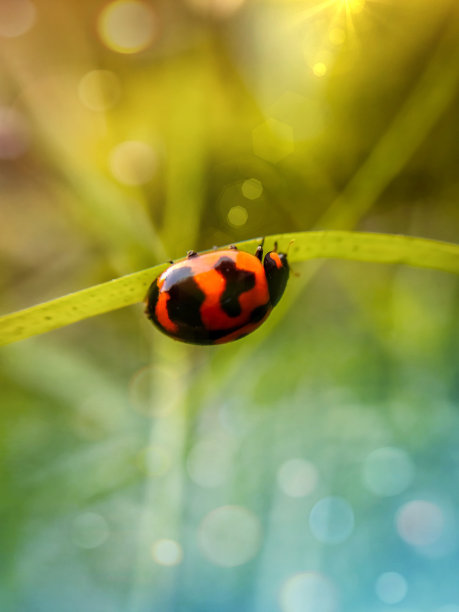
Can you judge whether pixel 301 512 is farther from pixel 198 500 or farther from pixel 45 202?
pixel 45 202

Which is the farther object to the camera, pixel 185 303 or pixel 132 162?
pixel 132 162

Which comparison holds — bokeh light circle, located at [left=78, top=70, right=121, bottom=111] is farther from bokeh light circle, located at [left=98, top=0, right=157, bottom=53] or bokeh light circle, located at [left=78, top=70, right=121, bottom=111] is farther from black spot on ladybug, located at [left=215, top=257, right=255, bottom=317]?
black spot on ladybug, located at [left=215, top=257, right=255, bottom=317]

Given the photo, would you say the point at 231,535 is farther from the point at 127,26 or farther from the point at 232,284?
the point at 127,26

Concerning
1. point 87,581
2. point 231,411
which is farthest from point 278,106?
point 87,581

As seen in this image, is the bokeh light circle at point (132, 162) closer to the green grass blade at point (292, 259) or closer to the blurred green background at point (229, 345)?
the blurred green background at point (229, 345)

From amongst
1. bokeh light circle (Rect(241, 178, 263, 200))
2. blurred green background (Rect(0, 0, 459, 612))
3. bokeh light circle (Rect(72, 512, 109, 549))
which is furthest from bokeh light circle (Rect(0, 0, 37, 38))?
bokeh light circle (Rect(72, 512, 109, 549))

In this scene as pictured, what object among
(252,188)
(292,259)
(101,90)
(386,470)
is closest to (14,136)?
(101,90)
